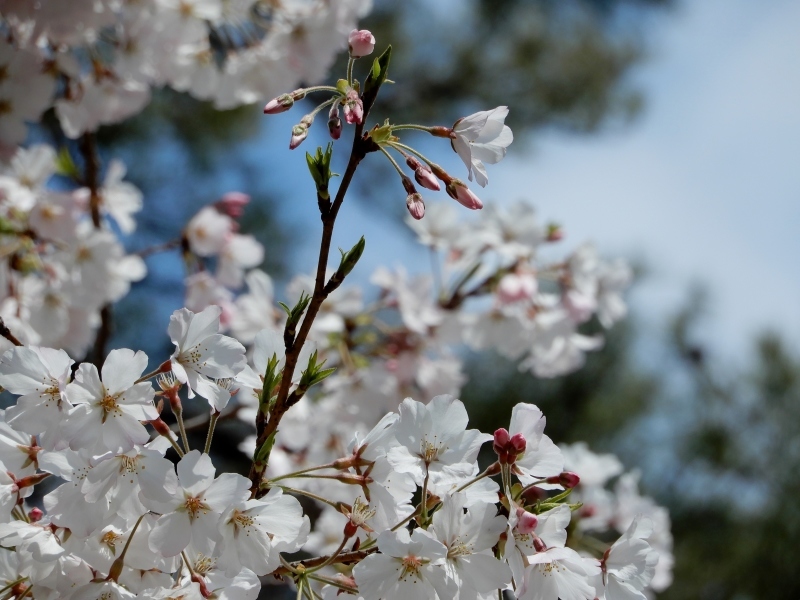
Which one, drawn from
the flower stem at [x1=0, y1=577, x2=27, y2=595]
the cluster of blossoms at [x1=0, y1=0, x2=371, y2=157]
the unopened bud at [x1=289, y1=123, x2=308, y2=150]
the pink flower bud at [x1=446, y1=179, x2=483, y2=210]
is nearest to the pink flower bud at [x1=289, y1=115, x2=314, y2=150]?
the unopened bud at [x1=289, y1=123, x2=308, y2=150]

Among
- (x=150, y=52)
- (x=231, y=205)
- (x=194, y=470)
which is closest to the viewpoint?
(x=194, y=470)

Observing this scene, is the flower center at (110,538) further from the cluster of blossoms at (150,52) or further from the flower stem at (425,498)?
the cluster of blossoms at (150,52)

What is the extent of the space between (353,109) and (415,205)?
0.08m

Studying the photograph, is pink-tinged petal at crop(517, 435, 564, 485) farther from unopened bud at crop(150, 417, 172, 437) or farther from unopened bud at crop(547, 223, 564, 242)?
unopened bud at crop(547, 223, 564, 242)

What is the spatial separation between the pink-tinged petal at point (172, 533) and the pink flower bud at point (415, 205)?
9.6 inches

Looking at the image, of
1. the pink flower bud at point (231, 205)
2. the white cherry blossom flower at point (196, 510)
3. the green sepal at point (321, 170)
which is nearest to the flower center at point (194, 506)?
the white cherry blossom flower at point (196, 510)

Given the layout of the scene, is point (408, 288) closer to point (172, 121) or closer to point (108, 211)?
point (108, 211)

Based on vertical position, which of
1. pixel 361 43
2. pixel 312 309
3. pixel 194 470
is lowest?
pixel 194 470

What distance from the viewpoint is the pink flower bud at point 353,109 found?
1.65 feet

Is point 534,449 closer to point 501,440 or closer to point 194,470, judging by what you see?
point 501,440

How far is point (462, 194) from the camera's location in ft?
1.84

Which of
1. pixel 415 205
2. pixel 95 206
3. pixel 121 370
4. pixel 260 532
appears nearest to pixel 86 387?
pixel 121 370

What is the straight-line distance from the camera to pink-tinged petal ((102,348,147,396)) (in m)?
0.50

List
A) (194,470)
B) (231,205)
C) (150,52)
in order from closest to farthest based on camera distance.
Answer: (194,470)
(150,52)
(231,205)
